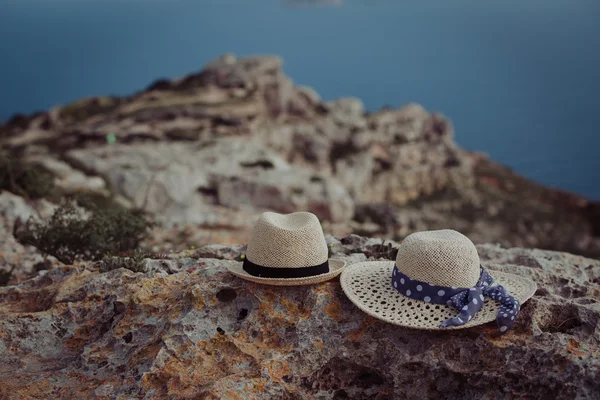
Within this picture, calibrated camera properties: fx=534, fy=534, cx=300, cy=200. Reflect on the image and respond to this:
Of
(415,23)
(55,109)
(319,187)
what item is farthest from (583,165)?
(415,23)

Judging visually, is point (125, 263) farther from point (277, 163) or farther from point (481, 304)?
point (277, 163)

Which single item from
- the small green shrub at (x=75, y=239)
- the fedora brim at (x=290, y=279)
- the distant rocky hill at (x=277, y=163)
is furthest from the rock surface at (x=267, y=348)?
the distant rocky hill at (x=277, y=163)

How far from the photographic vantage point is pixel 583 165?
19.1 meters

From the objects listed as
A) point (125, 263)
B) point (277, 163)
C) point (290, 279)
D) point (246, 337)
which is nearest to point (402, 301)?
point (290, 279)

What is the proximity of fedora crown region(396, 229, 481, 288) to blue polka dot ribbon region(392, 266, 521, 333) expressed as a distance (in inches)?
1.9

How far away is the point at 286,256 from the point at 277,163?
25.6 m

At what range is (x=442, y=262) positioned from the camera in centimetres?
414

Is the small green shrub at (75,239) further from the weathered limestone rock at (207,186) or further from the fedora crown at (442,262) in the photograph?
the weathered limestone rock at (207,186)

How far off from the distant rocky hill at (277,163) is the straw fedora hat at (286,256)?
1102cm

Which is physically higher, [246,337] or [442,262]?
[442,262]

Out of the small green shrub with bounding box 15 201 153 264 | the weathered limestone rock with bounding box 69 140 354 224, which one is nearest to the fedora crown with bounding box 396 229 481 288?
the small green shrub with bounding box 15 201 153 264

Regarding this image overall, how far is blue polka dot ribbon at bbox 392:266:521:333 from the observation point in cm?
392

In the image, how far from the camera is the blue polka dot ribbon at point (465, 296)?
3918 millimetres

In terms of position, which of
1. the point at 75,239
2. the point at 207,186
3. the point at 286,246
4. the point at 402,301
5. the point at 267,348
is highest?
the point at 286,246
